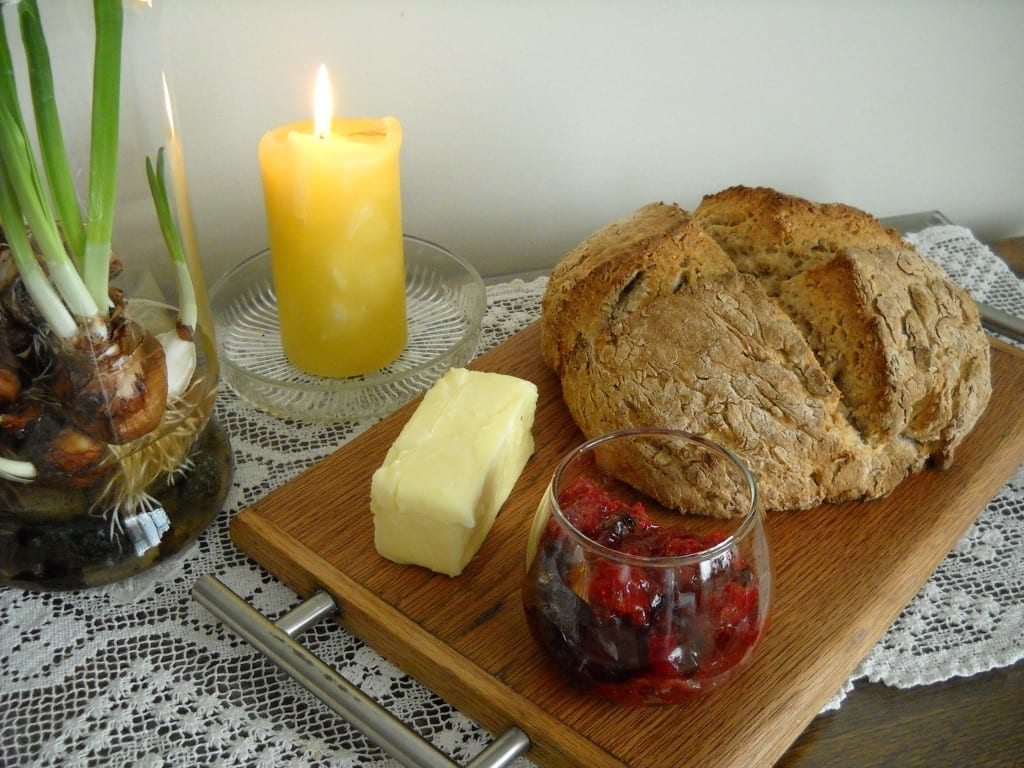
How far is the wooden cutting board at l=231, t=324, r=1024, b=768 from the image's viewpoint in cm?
63

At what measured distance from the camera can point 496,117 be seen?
1.09m

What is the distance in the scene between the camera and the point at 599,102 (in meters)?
1.12

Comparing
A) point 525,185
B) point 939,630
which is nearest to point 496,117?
point 525,185

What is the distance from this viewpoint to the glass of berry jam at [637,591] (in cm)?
59

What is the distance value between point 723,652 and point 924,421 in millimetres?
294

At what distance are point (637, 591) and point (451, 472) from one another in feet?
0.57

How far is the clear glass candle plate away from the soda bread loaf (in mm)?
145

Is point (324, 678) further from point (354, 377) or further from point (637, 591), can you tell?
point (354, 377)

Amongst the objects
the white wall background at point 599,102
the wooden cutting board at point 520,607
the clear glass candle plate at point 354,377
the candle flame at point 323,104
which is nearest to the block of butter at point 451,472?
the wooden cutting board at point 520,607

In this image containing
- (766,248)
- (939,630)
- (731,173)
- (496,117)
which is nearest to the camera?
(939,630)

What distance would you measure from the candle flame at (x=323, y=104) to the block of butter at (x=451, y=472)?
23cm

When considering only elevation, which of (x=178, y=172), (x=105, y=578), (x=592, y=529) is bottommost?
(x=105, y=578)

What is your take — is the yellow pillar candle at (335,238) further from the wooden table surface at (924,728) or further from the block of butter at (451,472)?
the wooden table surface at (924,728)

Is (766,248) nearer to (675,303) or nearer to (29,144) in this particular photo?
(675,303)
